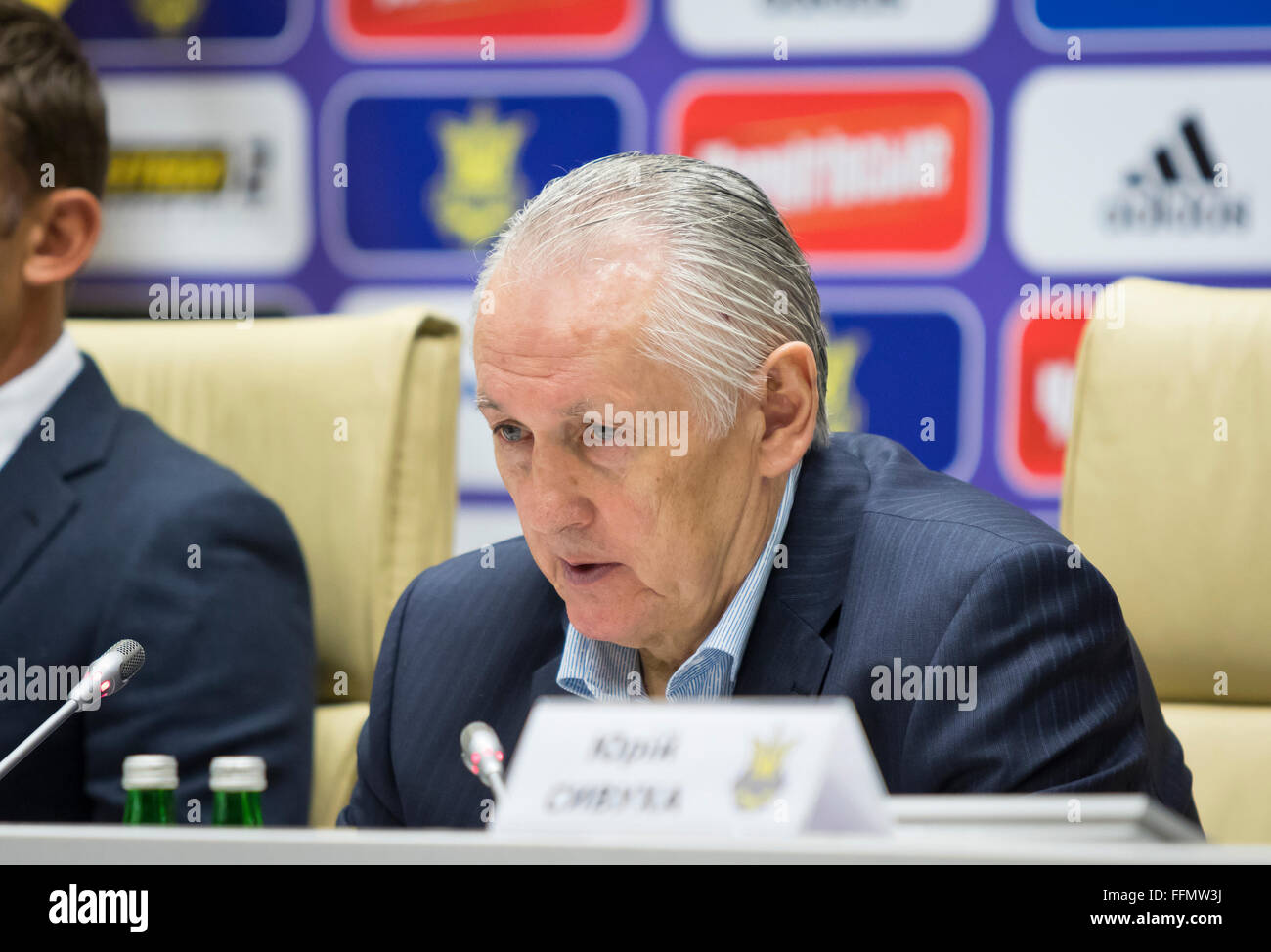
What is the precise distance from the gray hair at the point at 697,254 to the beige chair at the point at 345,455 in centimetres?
64

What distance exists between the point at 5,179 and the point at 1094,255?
1877 mm

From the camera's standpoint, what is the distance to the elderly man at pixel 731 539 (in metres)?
1.31

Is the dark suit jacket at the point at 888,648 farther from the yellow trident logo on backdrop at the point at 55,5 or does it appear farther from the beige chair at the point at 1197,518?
the yellow trident logo on backdrop at the point at 55,5

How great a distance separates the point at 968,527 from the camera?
55.9 inches

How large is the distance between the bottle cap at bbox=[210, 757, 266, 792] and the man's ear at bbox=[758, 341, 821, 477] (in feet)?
1.88

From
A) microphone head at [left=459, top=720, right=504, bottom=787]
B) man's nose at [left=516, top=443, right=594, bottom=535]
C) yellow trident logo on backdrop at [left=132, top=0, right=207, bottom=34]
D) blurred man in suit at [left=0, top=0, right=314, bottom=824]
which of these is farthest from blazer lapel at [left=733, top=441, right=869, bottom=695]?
yellow trident logo on backdrop at [left=132, top=0, right=207, bottom=34]

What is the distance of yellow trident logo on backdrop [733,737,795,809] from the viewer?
0.74 meters

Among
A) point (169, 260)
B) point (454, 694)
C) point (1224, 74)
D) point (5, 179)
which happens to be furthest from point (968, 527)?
point (169, 260)

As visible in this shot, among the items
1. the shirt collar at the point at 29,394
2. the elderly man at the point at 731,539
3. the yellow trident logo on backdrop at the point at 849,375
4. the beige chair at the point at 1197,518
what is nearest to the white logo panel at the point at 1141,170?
the yellow trident logo on backdrop at the point at 849,375

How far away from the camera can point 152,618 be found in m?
1.92

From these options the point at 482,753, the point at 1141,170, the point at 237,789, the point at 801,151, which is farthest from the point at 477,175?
the point at 482,753

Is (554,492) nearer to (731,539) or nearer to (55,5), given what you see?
(731,539)

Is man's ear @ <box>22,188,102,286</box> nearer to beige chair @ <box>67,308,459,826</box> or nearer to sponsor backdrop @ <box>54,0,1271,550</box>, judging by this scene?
beige chair @ <box>67,308,459,826</box>

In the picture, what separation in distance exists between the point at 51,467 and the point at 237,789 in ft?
2.63
